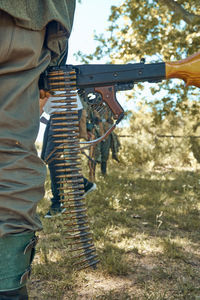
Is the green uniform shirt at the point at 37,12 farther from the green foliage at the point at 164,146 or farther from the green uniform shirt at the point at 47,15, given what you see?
the green foliage at the point at 164,146

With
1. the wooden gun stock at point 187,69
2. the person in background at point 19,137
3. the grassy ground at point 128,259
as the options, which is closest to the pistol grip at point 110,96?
the wooden gun stock at point 187,69

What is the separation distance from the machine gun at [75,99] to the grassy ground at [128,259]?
0.24 m

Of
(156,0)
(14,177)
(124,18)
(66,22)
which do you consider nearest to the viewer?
(14,177)

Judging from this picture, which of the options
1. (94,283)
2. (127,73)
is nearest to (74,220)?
(94,283)

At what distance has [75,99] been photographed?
69.8 inches

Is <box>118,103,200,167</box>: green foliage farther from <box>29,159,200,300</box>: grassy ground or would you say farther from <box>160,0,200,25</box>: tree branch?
<box>29,159,200,300</box>: grassy ground

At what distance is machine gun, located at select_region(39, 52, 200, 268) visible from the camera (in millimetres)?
1760

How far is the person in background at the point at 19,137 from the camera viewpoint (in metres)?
1.12

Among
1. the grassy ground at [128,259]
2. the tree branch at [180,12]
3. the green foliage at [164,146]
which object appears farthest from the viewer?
the green foliage at [164,146]

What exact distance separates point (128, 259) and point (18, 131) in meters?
1.58

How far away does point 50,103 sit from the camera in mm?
1795

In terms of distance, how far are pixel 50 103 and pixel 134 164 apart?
28.8 feet

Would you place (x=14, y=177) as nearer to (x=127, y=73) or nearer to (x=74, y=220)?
(x=74, y=220)

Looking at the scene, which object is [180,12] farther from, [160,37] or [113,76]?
[113,76]
